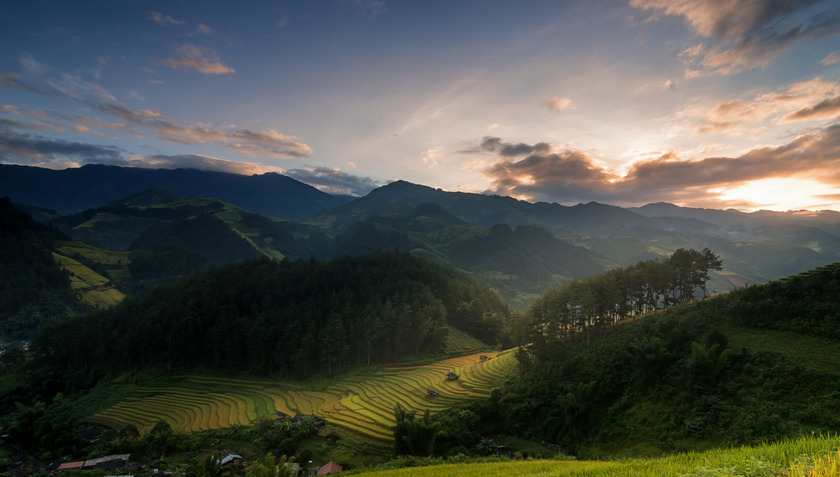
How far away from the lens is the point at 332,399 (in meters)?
51.8

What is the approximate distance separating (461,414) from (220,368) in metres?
56.1

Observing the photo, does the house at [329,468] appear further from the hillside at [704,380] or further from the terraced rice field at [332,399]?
the hillside at [704,380]

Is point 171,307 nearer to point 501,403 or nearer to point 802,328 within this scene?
point 501,403

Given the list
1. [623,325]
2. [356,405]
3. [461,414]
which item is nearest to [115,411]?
[356,405]

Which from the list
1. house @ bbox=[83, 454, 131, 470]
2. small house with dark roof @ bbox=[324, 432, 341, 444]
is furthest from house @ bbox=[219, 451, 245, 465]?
house @ bbox=[83, 454, 131, 470]

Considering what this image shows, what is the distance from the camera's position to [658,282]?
5094 cm

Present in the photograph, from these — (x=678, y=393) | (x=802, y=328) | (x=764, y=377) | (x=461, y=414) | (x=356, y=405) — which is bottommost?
(x=356, y=405)

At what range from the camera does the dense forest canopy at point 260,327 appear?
6575 cm

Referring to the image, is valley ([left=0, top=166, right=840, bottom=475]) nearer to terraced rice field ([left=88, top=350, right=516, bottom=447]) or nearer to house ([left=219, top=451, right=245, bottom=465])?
terraced rice field ([left=88, top=350, right=516, bottom=447])

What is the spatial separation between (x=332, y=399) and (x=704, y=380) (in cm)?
4740

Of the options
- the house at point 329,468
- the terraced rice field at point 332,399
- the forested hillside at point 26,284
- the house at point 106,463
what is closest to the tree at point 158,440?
the house at point 106,463

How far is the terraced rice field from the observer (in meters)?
42.6

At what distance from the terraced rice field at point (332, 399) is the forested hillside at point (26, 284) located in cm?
9038

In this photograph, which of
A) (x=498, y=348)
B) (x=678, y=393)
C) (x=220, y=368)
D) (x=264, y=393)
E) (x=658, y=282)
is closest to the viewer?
(x=678, y=393)
